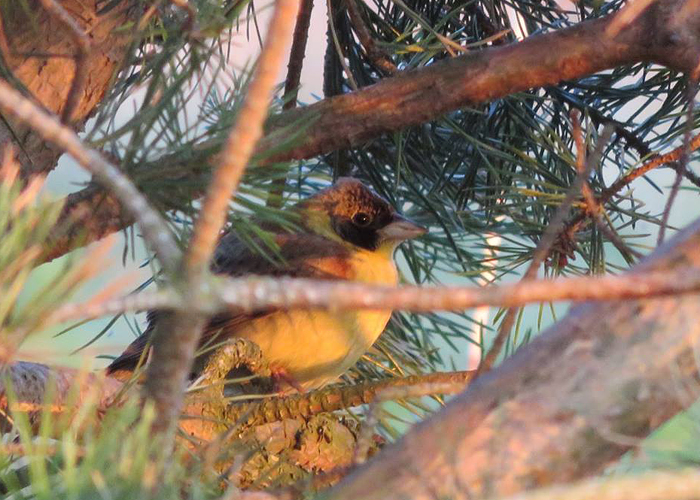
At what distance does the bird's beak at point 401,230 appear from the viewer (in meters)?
1.40

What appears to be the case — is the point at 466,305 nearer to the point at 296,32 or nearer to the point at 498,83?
the point at 498,83

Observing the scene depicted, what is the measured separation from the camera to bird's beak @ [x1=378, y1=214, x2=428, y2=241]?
1.40 m

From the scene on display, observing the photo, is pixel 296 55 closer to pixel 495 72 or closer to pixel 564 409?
pixel 495 72

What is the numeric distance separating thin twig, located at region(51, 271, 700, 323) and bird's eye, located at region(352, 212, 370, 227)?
1141mm

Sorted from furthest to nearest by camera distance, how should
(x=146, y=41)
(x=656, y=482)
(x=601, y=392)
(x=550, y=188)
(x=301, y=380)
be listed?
(x=301, y=380) → (x=550, y=188) → (x=146, y=41) → (x=601, y=392) → (x=656, y=482)

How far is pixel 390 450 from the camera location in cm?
45

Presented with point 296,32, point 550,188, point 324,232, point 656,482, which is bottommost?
point 656,482

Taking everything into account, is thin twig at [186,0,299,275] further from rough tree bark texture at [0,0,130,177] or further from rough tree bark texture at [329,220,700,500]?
rough tree bark texture at [0,0,130,177]

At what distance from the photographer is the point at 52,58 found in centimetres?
85

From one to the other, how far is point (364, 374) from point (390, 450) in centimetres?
97

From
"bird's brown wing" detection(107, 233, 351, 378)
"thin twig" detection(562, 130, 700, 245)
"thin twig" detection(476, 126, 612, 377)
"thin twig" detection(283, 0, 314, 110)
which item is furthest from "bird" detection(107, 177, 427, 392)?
"thin twig" detection(476, 126, 612, 377)

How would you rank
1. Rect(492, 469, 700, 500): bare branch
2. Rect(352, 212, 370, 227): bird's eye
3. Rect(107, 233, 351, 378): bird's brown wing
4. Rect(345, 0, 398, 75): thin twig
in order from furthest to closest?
Rect(352, 212, 370, 227): bird's eye
Rect(107, 233, 351, 378): bird's brown wing
Rect(345, 0, 398, 75): thin twig
Rect(492, 469, 700, 500): bare branch

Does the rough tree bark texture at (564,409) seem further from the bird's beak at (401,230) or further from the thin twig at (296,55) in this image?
the bird's beak at (401,230)

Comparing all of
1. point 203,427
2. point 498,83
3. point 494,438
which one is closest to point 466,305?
point 494,438
